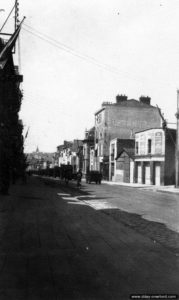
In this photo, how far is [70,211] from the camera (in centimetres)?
1375

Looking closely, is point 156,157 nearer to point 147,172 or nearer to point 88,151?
point 147,172

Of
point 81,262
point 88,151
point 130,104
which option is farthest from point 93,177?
point 81,262

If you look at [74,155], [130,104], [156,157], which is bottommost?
[156,157]

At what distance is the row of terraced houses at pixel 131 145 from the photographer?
4331 cm

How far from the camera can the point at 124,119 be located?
67750 mm

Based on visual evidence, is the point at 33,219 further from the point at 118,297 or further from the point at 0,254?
the point at 118,297

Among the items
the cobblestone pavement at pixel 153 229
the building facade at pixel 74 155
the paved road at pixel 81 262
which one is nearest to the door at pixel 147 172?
the cobblestone pavement at pixel 153 229

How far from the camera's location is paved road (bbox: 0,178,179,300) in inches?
195

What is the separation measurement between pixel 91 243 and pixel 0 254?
1.94 metres

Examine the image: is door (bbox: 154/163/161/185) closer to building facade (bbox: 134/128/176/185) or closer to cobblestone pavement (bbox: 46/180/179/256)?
building facade (bbox: 134/128/176/185)

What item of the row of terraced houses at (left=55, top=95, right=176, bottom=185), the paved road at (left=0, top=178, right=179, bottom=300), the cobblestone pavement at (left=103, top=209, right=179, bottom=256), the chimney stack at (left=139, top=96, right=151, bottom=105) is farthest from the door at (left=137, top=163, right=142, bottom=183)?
the paved road at (left=0, top=178, right=179, bottom=300)

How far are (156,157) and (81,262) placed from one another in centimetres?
3879

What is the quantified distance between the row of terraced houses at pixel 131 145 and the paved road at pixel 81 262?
30124 mm

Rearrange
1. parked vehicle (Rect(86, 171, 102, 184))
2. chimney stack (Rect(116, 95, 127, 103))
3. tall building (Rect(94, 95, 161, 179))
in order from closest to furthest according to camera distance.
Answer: parked vehicle (Rect(86, 171, 102, 184)), tall building (Rect(94, 95, 161, 179)), chimney stack (Rect(116, 95, 127, 103))
